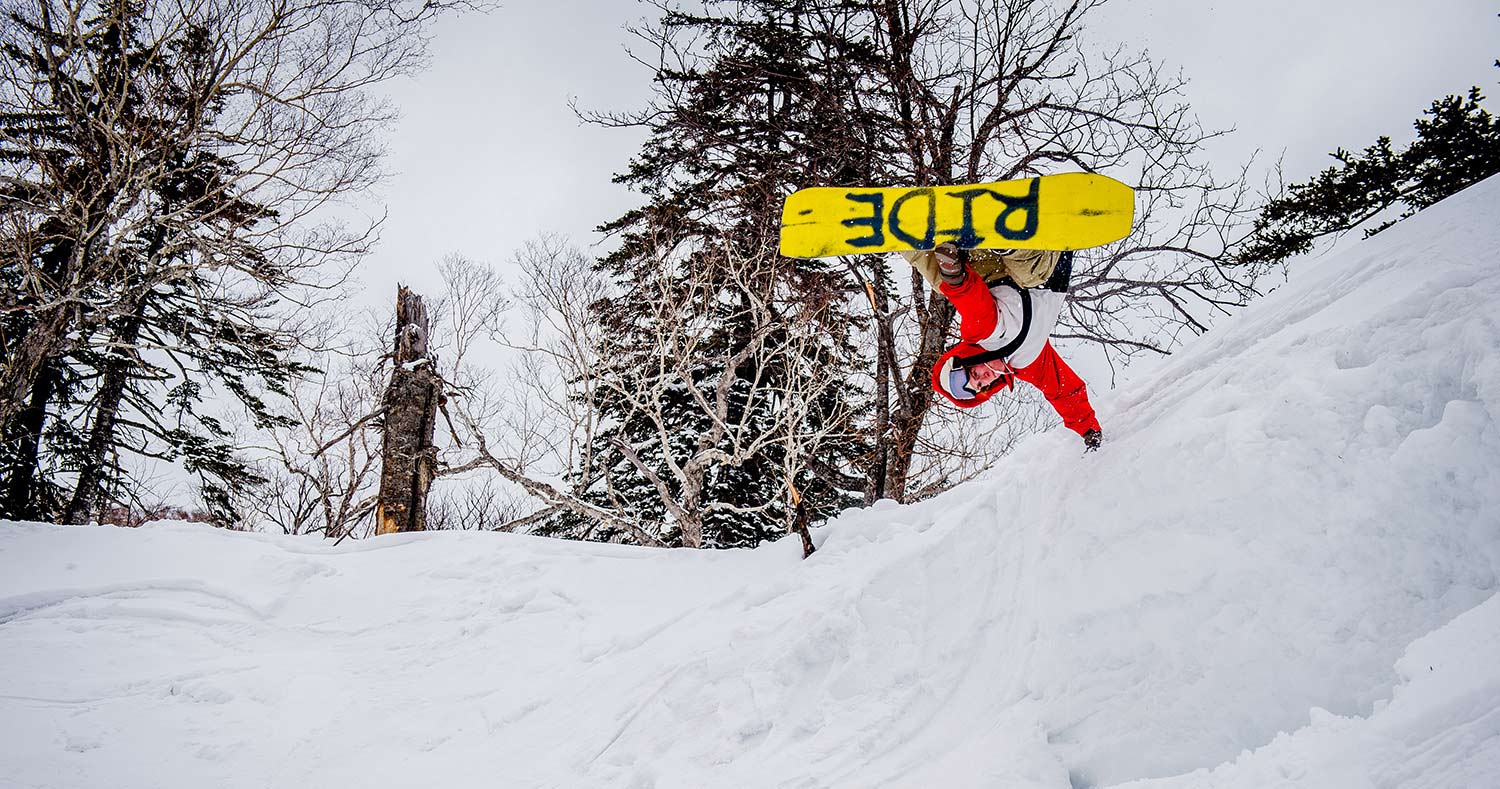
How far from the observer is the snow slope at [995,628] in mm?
1873

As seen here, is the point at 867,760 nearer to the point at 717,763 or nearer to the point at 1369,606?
the point at 717,763

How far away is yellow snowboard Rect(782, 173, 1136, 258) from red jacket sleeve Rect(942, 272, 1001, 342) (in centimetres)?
30

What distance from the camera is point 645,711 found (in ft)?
10.0

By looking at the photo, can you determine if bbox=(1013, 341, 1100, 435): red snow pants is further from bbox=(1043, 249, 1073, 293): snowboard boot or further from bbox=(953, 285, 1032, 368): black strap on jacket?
bbox=(1043, 249, 1073, 293): snowboard boot

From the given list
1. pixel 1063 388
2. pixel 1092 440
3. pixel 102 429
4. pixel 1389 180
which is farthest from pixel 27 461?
pixel 1389 180

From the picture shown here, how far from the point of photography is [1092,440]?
344 cm

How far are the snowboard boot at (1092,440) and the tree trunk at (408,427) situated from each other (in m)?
6.67

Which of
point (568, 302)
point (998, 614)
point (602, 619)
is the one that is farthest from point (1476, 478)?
point (568, 302)

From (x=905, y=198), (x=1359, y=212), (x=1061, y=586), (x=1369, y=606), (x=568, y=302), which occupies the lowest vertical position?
(x=1369, y=606)

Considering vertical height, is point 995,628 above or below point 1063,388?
below

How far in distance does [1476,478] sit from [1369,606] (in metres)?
0.57

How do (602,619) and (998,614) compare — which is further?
(602,619)

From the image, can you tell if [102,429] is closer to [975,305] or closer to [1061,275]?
[975,305]

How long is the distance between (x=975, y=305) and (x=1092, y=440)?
1007 millimetres
